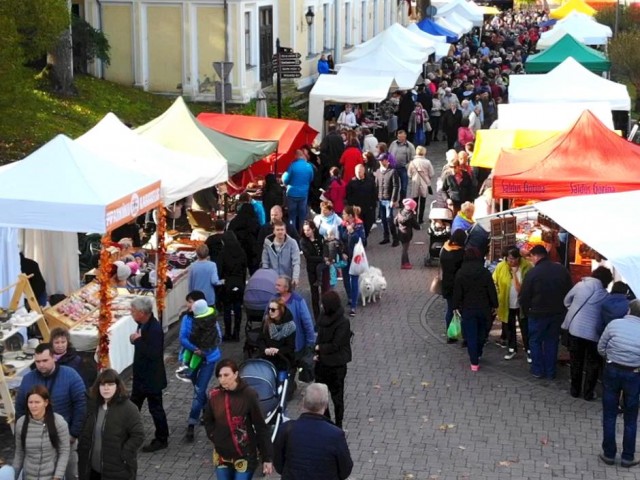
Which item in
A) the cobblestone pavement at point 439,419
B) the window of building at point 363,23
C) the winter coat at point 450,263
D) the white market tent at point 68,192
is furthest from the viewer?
the window of building at point 363,23

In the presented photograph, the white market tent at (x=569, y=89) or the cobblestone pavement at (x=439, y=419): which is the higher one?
the white market tent at (x=569, y=89)

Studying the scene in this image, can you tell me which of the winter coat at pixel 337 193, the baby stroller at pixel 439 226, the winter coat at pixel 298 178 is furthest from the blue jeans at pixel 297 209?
the baby stroller at pixel 439 226

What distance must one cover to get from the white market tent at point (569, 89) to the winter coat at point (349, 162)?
4247 mm

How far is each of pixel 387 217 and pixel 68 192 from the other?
8.76m

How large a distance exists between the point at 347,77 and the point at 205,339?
1763cm

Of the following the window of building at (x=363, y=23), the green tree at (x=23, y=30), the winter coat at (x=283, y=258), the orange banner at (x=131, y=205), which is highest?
the green tree at (x=23, y=30)

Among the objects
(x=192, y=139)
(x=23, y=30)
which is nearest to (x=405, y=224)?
(x=192, y=139)

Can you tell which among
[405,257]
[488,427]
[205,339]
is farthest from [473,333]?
[405,257]

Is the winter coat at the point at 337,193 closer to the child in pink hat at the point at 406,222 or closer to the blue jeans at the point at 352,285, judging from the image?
the child in pink hat at the point at 406,222

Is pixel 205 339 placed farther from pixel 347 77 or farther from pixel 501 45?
pixel 501 45

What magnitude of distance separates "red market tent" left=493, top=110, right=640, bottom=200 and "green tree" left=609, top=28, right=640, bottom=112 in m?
21.7

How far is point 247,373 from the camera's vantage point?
9.82 meters

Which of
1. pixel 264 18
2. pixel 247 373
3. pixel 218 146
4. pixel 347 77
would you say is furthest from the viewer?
pixel 264 18

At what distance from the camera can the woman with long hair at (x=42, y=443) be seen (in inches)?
326
